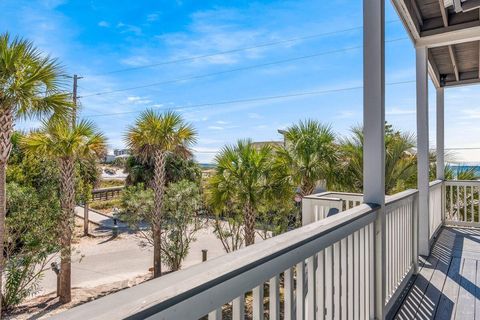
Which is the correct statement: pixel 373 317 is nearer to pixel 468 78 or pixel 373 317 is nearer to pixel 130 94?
pixel 468 78

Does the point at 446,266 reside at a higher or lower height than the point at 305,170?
lower

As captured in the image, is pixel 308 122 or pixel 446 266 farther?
pixel 308 122

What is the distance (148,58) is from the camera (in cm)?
2114

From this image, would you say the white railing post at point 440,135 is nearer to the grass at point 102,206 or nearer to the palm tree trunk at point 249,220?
the palm tree trunk at point 249,220

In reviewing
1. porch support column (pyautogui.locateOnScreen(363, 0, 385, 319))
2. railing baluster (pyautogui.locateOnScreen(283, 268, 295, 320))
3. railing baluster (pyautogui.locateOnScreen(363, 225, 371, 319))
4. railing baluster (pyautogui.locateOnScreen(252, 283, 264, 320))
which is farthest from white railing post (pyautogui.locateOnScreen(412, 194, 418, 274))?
railing baluster (pyautogui.locateOnScreen(252, 283, 264, 320))

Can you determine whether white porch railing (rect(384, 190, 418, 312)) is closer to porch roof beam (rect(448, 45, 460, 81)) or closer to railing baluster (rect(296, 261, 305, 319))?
railing baluster (rect(296, 261, 305, 319))

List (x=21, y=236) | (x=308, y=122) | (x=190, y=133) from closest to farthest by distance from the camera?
(x=308, y=122), (x=21, y=236), (x=190, y=133)

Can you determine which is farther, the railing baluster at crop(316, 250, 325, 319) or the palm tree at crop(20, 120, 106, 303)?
the palm tree at crop(20, 120, 106, 303)

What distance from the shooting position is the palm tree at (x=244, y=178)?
6184 millimetres

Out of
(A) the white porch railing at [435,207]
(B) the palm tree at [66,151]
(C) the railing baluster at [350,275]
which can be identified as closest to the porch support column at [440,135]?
(A) the white porch railing at [435,207]

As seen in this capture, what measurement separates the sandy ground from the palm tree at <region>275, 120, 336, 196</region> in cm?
397

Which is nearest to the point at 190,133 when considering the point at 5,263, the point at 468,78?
the point at 5,263

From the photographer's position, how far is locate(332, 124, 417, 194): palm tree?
6.00 m

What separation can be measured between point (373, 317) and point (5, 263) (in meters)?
7.43
